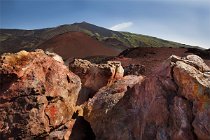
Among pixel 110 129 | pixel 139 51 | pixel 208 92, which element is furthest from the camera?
pixel 139 51

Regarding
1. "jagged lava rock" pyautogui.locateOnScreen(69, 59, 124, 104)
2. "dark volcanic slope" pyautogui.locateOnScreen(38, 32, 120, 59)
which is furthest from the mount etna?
"dark volcanic slope" pyautogui.locateOnScreen(38, 32, 120, 59)

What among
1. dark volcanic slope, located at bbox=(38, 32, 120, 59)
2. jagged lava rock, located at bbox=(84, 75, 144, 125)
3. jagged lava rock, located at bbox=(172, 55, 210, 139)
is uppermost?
jagged lava rock, located at bbox=(172, 55, 210, 139)

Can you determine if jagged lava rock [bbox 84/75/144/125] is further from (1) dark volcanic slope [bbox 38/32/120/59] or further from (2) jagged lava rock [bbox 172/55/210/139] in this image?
(1) dark volcanic slope [bbox 38/32/120/59]

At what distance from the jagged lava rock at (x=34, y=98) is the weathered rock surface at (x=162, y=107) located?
1.34 metres

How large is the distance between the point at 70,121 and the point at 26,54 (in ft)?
11.7

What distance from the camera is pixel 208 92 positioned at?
1340 cm

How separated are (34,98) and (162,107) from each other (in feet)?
16.7

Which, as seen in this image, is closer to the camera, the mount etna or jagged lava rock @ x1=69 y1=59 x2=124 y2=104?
the mount etna

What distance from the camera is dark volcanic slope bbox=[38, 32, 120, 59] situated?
82.7 m

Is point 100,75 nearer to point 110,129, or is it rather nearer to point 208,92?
point 110,129

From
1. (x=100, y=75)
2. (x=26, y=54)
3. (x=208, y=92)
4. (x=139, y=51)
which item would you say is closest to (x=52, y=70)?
(x=26, y=54)

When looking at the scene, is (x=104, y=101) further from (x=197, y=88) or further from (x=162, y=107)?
(x=197, y=88)

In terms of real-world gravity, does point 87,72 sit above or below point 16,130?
above

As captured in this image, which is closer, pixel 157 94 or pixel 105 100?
pixel 157 94
